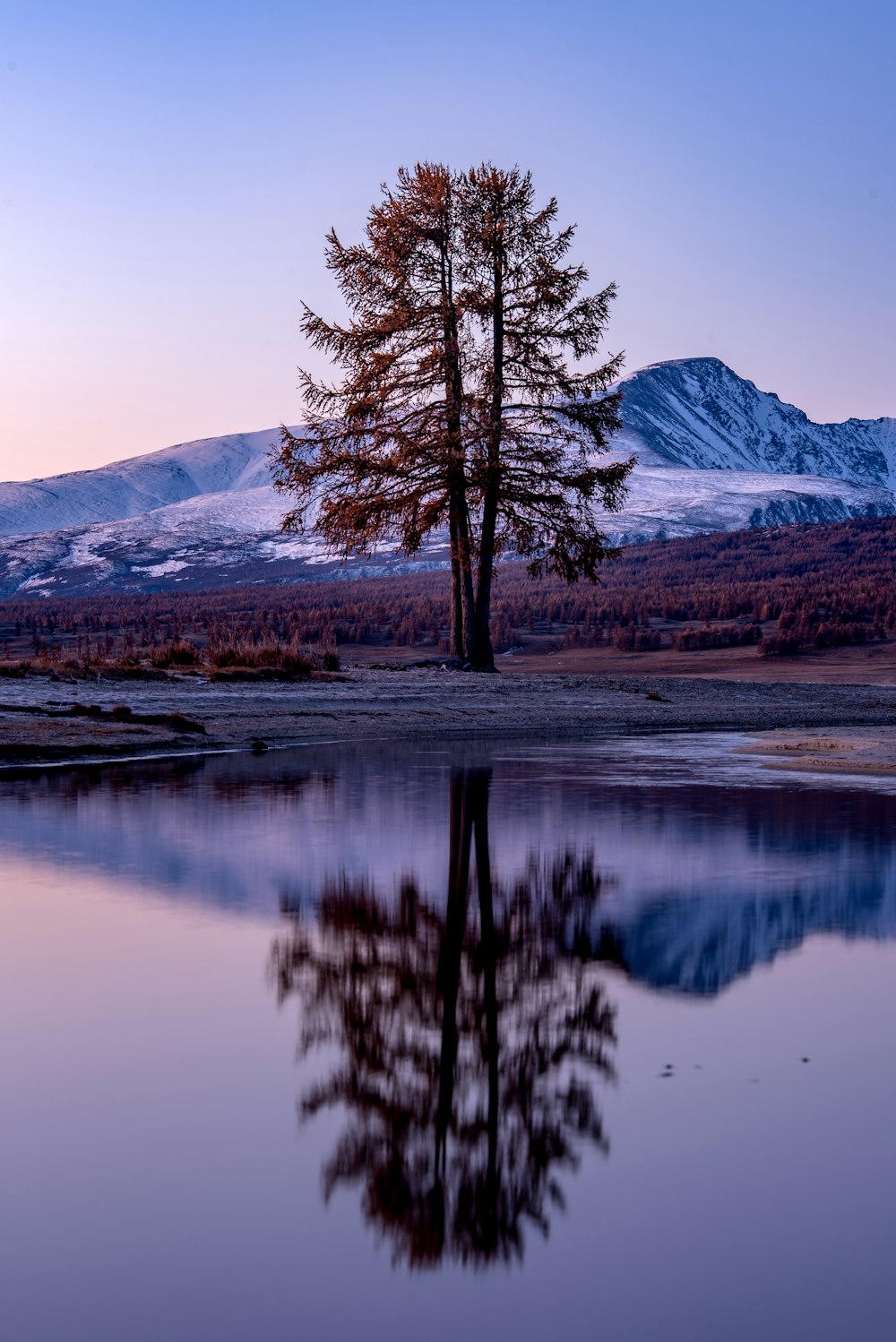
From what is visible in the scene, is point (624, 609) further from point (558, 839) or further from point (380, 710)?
point (558, 839)

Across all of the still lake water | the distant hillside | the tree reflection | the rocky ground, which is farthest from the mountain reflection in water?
the distant hillside

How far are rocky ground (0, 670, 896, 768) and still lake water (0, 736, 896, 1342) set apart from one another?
25.8ft

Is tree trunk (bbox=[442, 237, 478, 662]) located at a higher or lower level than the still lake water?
higher

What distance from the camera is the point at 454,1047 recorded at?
5.07 meters

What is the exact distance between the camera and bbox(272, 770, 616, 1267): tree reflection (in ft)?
12.5

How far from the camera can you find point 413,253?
29594mm

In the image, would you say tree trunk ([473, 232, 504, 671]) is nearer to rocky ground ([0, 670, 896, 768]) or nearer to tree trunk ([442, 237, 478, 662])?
tree trunk ([442, 237, 478, 662])

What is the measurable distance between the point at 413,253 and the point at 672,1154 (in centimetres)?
2740

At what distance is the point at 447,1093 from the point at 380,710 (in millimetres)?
17377

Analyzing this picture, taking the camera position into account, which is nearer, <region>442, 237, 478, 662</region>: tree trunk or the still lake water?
the still lake water

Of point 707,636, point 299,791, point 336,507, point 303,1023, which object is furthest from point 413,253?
point 303,1023

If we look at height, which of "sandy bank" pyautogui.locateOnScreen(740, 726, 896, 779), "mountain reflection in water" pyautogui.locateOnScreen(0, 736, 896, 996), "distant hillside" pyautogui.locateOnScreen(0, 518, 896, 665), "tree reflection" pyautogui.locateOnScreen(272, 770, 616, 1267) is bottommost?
"sandy bank" pyautogui.locateOnScreen(740, 726, 896, 779)

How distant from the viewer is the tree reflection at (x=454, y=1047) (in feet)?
12.5

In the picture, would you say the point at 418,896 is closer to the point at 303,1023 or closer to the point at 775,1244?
the point at 303,1023
